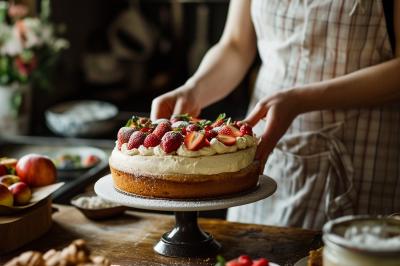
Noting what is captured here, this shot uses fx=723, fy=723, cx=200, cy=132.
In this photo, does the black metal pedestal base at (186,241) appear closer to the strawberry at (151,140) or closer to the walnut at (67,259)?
the strawberry at (151,140)

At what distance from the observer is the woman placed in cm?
216

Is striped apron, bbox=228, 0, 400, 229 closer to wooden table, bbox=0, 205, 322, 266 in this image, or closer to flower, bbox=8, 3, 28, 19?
wooden table, bbox=0, 205, 322, 266

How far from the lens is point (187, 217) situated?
1916 mm

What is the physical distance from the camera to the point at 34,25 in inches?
143

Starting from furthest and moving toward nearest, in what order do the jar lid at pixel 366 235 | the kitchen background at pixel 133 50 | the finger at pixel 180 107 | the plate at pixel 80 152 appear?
the kitchen background at pixel 133 50, the plate at pixel 80 152, the finger at pixel 180 107, the jar lid at pixel 366 235

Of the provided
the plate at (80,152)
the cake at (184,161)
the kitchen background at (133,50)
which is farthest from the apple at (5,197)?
the kitchen background at (133,50)

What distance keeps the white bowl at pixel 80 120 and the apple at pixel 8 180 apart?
64.2 inches

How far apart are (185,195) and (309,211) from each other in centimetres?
67

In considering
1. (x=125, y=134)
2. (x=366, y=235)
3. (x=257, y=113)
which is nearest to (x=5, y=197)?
(x=125, y=134)

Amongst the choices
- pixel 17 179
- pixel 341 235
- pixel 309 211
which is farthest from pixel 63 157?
pixel 341 235

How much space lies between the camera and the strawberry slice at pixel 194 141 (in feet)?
5.94

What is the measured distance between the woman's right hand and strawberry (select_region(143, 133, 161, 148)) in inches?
11.9

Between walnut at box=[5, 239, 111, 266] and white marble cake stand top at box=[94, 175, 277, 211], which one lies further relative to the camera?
white marble cake stand top at box=[94, 175, 277, 211]

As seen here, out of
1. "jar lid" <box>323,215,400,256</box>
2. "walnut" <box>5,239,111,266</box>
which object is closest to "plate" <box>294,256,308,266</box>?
"jar lid" <box>323,215,400,256</box>
